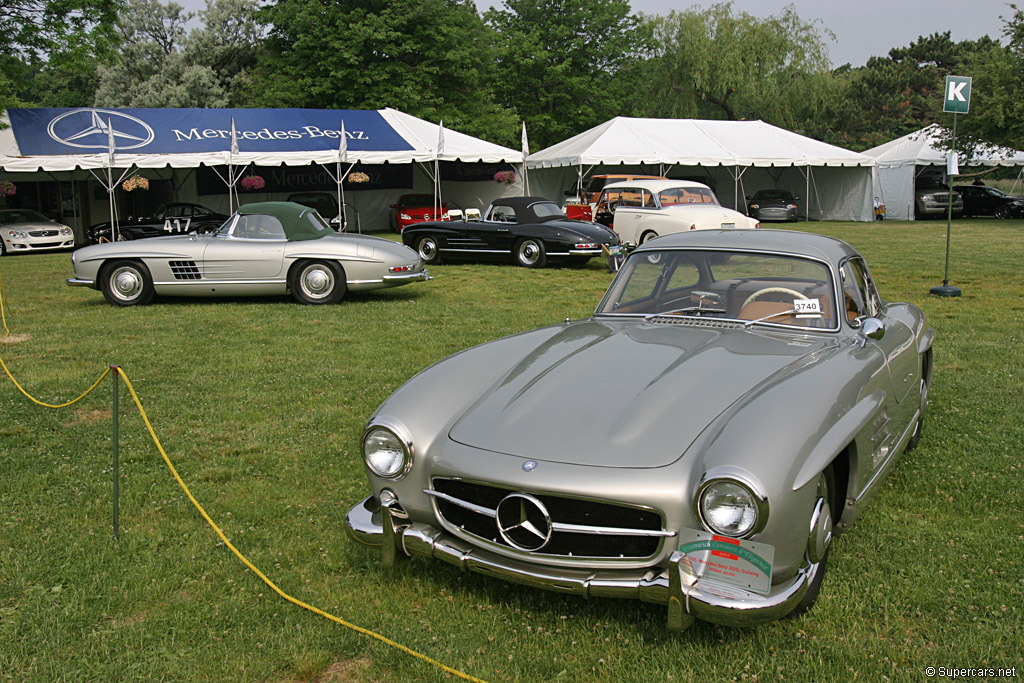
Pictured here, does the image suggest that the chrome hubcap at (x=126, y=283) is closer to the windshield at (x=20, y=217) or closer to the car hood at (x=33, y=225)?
the car hood at (x=33, y=225)

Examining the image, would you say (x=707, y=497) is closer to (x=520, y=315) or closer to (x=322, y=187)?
(x=520, y=315)

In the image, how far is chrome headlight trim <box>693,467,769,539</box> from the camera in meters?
2.88

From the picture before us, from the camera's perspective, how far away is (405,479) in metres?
3.54

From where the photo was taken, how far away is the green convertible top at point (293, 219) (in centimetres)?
1198

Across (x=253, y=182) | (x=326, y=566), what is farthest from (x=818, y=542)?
(x=253, y=182)

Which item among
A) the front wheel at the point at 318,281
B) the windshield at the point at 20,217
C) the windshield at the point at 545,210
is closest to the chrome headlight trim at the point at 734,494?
the front wheel at the point at 318,281

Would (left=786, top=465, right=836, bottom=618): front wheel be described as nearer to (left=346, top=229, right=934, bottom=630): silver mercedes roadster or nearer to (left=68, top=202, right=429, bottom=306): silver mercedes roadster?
(left=346, top=229, right=934, bottom=630): silver mercedes roadster

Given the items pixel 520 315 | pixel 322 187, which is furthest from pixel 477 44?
pixel 520 315

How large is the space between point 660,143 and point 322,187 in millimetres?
11884

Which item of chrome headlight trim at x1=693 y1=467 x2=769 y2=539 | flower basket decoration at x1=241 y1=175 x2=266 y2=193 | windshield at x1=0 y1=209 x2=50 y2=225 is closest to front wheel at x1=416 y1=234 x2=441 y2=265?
flower basket decoration at x1=241 y1=175 x2=266 y2=193

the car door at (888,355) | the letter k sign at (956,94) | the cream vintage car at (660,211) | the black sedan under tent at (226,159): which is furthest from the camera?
the black sedan under tent at (226,159)

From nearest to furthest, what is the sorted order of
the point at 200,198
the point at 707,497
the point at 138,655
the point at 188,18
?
the point at 707,497 → the point at 138,655 → the point at 200,198 → the point at 188,18

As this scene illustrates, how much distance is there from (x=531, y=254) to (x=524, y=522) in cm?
1358

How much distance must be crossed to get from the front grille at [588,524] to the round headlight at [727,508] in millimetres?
180
